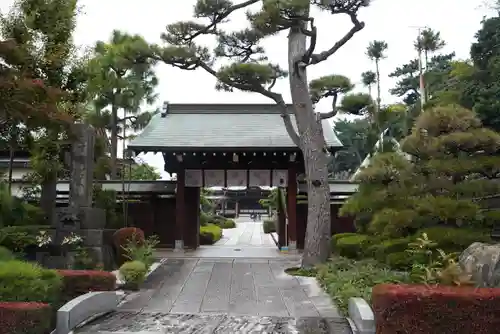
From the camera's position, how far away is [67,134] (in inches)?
440

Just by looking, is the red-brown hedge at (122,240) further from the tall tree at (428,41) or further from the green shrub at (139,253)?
the tall tree at (428,41)

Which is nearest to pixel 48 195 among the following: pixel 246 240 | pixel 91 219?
pixel 91 219

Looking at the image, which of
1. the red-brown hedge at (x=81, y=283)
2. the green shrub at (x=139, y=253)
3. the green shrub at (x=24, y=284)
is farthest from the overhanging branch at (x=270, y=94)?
the green shrub at (x=24, y=284)

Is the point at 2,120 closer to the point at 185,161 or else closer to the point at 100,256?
the point at 100,256

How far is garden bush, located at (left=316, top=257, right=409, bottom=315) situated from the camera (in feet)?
24.2

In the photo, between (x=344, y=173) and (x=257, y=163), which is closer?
(x=257, y=163)

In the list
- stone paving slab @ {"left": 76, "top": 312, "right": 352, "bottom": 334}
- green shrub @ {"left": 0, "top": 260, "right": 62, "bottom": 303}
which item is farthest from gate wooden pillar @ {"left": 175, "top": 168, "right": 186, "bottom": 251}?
green shrub @ {"left": 0, "top": 260, "right": 62, "bottom": 303}

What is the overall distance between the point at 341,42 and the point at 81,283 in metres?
7.79

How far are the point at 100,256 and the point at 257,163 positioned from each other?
718 cm

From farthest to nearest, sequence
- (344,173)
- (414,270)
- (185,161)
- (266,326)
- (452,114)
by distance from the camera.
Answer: (344,173) → (185,161) → (452,114) → (414,270) → (266,326)

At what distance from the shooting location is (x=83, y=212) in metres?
10.7

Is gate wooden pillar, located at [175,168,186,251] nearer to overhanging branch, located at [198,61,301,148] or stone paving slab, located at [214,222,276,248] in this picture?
stone paving slab, located at [214,222,276,248]

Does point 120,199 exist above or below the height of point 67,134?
below

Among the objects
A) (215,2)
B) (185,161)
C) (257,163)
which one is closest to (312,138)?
(215,2)
